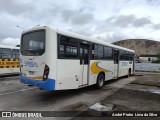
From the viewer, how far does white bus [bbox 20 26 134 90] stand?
256 inches

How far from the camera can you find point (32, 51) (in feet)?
23.6

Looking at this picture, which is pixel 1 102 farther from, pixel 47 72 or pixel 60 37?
pixel 60 37

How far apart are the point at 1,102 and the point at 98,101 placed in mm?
4133

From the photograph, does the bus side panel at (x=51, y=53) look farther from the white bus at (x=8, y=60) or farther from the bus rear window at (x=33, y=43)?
the white bus at (x=8, y=60)

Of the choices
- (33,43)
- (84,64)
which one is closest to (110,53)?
(84,64)

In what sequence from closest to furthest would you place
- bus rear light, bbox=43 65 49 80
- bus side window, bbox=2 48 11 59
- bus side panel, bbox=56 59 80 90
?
bus rear light, bbox=43 65 49 80 → bus side panel, bbox=56 59 80 90 → bus side window, bbox=2 48 11 59

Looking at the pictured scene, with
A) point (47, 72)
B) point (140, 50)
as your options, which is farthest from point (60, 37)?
point (140, 50)

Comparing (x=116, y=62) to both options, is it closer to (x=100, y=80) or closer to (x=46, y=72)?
(x=100, y=80)

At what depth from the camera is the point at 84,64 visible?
8.52m

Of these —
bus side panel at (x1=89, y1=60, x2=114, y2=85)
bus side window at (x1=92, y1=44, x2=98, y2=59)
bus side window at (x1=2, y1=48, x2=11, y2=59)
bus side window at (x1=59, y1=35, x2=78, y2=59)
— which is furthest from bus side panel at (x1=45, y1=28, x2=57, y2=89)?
bus side window at (x1=2, y1=48, x2=11, y2=59)

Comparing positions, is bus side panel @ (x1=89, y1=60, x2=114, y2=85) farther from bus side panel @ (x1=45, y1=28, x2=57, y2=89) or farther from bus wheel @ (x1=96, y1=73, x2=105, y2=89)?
bus side panel @ (x1=45, y1=28, x2=57, y2=89)

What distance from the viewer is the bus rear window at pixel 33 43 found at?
267 inches

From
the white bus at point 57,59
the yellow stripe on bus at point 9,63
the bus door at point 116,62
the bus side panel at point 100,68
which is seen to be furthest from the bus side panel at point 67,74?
the yellow stripe on bus at point 9,63

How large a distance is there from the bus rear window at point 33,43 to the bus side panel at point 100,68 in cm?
331
